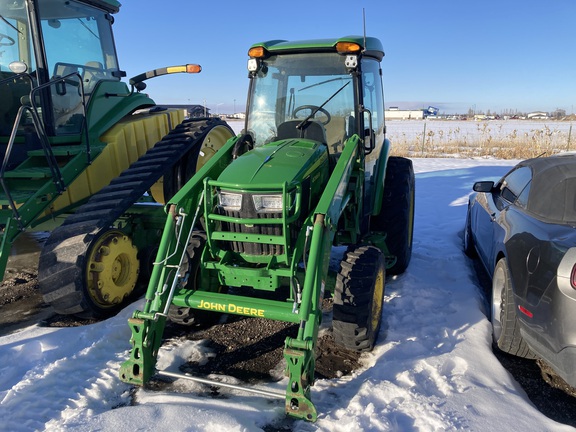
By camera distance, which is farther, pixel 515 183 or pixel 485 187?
pixel 485 187

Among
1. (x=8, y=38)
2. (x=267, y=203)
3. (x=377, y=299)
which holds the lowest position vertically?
(x=377, y=299)

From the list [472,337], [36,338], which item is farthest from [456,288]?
[36,338]

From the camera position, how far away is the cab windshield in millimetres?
4516

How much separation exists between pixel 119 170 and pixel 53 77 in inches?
47.9

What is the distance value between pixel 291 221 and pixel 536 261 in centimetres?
174

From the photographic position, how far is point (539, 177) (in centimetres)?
395

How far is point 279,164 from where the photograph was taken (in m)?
3.75

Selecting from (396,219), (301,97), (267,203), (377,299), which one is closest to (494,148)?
(396,219)

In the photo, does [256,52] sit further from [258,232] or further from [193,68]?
[258,232]

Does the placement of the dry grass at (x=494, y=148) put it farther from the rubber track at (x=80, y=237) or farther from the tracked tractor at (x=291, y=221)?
the rubber track at (x=80, y=237)

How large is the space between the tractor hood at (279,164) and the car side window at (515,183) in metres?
1.85

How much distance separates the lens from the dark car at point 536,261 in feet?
9.15

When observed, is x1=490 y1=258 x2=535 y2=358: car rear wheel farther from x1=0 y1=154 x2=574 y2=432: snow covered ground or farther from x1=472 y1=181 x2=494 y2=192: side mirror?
x1=472 y1=181 x2=494 y2=192: side mirror

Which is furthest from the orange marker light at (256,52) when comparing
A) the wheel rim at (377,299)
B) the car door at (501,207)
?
the car door at (501,207)
